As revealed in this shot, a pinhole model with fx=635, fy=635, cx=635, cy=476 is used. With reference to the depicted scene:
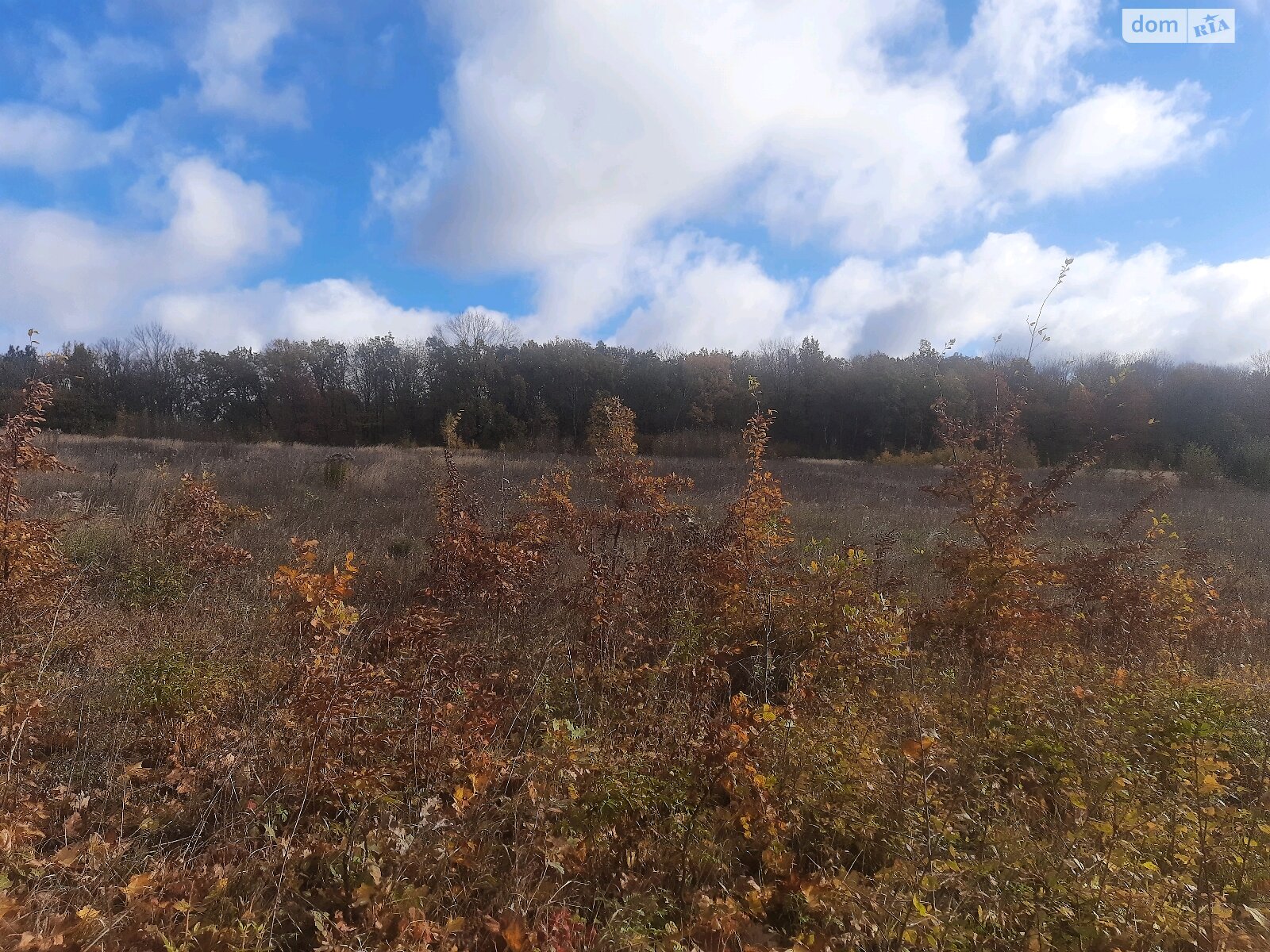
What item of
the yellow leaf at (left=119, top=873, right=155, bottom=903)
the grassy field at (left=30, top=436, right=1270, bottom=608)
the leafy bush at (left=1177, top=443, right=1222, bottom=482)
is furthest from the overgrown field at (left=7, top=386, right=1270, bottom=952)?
the leafy bush at (left=1177, top=443, right=1222, bottom=482)

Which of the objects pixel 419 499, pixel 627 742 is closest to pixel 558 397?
pixel 419 499

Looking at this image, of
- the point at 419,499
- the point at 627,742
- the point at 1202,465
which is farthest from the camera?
the point at 1202,465

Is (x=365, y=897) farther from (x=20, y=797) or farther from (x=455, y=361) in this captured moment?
(x=455, y=361)

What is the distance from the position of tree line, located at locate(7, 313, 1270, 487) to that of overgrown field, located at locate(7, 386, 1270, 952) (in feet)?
85.7

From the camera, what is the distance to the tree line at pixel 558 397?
113 feet

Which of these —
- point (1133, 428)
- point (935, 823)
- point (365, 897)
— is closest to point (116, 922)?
point (365, 897)

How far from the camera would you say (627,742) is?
3977mm

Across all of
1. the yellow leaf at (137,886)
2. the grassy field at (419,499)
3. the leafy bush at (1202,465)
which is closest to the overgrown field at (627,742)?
the yellow leaf at (137,886)

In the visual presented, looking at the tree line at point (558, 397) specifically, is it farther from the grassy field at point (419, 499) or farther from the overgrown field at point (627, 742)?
the overgrown field at point (627, 742)

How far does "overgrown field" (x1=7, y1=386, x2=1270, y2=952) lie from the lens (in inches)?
105

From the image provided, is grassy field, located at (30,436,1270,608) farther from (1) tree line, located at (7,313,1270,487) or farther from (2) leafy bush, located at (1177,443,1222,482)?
(1) tree line, located at (7,313,1270,487)

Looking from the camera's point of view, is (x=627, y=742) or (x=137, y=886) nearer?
(x=137, y=886)

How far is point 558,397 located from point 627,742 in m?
48.4

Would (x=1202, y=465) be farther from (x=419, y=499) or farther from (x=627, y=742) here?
(x=627, y=742)
